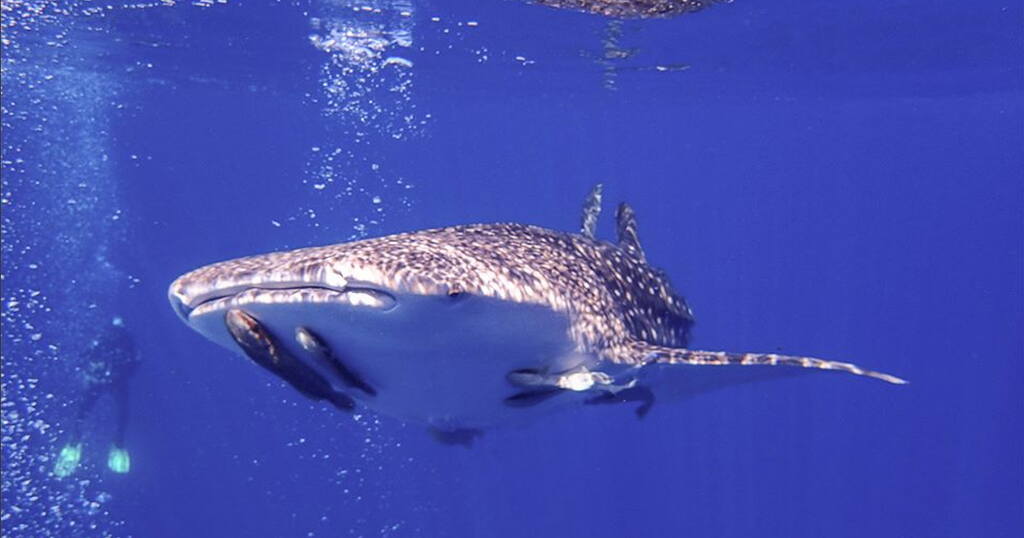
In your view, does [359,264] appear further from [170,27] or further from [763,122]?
[763,122]

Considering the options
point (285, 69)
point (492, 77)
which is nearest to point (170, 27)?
point (285, 69)

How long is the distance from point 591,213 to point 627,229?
0.63 metres

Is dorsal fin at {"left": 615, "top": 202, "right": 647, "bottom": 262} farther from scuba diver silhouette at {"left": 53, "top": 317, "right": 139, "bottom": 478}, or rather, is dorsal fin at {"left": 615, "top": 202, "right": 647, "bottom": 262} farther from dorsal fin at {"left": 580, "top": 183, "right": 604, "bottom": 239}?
scuba diver silhouette at {"left": 53, "top": 317, "right": 139, "bottom": 478}

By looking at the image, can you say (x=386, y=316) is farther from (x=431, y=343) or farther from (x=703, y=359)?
(x=703, y=359)

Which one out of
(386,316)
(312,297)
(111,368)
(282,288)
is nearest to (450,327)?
(386,316)

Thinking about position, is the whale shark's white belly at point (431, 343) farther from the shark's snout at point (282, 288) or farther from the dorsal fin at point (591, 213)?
the dorsal fin at point (591, 213)

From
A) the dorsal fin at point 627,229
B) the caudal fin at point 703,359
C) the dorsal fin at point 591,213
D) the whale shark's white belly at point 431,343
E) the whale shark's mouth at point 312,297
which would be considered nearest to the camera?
the whale shark's mouth at point 312,297

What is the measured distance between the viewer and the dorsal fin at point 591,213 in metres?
8.93

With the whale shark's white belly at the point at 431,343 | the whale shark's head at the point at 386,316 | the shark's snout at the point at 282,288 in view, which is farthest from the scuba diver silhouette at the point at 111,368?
the shark's snout at the point at 282,288

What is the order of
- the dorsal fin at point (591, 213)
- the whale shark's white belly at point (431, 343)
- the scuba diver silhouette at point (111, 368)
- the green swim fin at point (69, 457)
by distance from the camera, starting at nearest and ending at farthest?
1. the whale shark's white belly at point (431, 343)
2. the dorsal fin at point (591, 213)
3. the scuba diver silhouette at point (111, 368)
4. the green swim fin at point (69, 457)

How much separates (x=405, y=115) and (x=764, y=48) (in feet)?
66.0

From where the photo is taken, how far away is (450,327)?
4.13 metres

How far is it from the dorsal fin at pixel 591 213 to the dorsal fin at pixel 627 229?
26 cm

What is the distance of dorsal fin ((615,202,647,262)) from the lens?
319 inches
